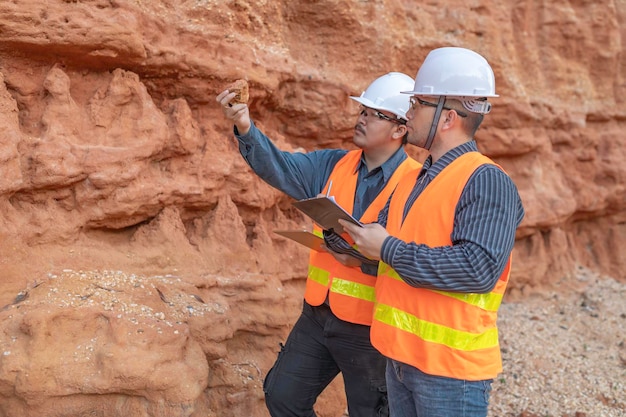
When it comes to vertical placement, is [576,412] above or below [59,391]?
below

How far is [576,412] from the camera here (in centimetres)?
521

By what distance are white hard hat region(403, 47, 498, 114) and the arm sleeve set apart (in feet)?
1.27

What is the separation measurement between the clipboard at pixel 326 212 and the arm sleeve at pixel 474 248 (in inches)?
15.2

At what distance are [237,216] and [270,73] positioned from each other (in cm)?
118

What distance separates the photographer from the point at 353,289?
352 centimetres

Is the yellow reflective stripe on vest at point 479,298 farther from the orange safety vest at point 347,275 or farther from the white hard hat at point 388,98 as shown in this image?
the white hard hat at point 388,98

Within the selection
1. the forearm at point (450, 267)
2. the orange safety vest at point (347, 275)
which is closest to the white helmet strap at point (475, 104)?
the orange safety vest at point (347, 275)

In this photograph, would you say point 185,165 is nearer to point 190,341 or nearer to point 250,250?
A: point 250,250

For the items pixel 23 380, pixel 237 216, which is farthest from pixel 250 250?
pixel 23 380

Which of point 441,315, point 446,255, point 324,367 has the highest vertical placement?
point 446,255

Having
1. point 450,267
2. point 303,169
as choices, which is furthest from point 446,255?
point 303,169

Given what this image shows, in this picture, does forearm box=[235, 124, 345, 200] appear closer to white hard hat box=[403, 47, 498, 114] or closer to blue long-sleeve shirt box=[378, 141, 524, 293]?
white hard hat box=[403, 47, 498, 114]

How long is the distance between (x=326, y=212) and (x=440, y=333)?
775mm

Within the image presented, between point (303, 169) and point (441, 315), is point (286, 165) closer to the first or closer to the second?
point (303, 169)
